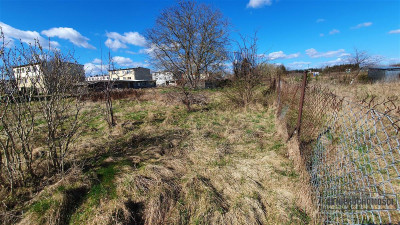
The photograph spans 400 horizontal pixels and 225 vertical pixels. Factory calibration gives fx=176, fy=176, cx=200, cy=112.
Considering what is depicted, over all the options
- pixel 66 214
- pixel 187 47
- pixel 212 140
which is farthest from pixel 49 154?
pixel 187 47

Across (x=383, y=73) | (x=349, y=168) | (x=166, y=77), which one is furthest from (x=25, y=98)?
(x=383, y=73)

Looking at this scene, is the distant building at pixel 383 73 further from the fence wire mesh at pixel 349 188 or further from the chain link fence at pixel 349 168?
the fence wire mesh at pixel 349 188

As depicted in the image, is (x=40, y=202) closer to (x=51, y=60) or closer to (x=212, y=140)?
(x=51, y=60)

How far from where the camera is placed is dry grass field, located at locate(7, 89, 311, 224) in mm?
2201

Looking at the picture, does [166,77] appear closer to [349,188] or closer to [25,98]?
[25,98]

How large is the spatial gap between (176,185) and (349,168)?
2363 millimetres

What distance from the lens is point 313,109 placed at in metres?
3.80

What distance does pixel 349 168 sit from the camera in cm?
225

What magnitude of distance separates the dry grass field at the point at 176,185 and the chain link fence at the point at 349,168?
0.33m

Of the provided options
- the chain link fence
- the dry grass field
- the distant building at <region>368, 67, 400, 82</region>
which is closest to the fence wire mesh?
the chain link fence

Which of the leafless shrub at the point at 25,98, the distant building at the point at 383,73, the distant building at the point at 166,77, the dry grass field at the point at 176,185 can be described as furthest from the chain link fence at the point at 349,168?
the distant building at the point at 383,73

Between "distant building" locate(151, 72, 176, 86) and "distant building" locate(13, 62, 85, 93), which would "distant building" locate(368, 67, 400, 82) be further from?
"distant building" locate(13, 62, 85, 93)

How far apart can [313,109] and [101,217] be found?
423 cm

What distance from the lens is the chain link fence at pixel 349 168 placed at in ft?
5.24
